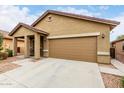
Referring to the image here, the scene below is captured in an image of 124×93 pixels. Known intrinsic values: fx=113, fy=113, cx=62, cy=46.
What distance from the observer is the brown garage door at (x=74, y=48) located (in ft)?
35.6

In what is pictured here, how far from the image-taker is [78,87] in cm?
504

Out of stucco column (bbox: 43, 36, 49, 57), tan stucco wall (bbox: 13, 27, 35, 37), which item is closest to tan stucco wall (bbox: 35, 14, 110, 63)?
stucco column (bbox: 43, 36, 49, 57)

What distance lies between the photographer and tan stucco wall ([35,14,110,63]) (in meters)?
10.3

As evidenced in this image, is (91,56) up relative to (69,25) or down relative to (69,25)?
down

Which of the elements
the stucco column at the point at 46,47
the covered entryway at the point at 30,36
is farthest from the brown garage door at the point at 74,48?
the covered entryway at the point at 30,36

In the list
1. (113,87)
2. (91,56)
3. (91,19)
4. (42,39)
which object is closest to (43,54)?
(42,39)

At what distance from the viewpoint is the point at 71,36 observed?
1189 centimetres

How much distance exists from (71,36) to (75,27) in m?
1.03

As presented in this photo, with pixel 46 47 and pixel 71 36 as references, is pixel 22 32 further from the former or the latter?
pixel 71 36

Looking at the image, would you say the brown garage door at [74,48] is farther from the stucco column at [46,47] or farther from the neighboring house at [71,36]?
the stucco column at [46,47]

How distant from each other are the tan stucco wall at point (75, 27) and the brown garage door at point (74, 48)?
678mm

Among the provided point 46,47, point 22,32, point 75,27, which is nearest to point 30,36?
point 22,32
